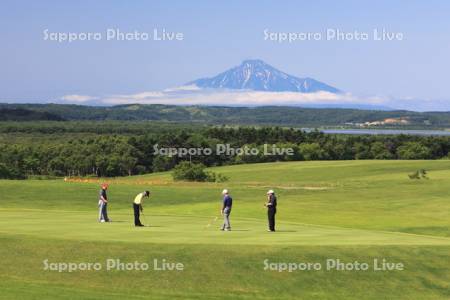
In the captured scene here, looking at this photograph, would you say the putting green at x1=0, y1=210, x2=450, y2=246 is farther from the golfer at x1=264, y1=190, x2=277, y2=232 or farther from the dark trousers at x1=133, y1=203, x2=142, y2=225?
the golfer at x1=264, y1=190, x2=277, y2=232

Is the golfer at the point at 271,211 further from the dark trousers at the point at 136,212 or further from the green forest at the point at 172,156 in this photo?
the green forest at the point at 172,156

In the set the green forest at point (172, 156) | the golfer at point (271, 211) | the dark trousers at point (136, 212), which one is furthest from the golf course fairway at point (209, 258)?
the green forest at point (172, 156)

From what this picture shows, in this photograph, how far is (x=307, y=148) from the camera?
16638 centimetres

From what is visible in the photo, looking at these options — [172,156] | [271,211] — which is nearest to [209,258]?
[271,211]

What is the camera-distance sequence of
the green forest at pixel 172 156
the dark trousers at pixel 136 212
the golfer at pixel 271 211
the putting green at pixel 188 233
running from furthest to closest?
the green forest at pixel 172 156, the dark trousers at pixel 136 212, the golfer at pixel 271 211, the putting green at pixel 188 233

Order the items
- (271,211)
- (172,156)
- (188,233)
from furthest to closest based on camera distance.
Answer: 1. (172,156)
2. (271,211)
3. (188,233)

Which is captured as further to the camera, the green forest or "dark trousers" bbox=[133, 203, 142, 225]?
the green forest

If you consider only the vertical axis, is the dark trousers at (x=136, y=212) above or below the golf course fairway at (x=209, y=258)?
above

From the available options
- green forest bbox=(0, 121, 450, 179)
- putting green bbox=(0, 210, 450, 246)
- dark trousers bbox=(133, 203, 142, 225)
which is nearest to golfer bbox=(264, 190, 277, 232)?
putting green bbox=(0, 210, 450, 246)

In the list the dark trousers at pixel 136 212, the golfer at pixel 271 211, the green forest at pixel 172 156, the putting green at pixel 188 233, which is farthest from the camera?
the green forest at pixel 172 156

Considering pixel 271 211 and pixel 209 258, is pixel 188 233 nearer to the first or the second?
pixel 271 211

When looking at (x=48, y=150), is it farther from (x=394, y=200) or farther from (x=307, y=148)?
(x=394, y=200)

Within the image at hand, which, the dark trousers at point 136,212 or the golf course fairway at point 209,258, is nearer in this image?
the golf course fairway at point 209,258

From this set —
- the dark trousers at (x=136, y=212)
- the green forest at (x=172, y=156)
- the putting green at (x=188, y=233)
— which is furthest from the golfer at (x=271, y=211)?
the green forest at (x=172, y=156)
